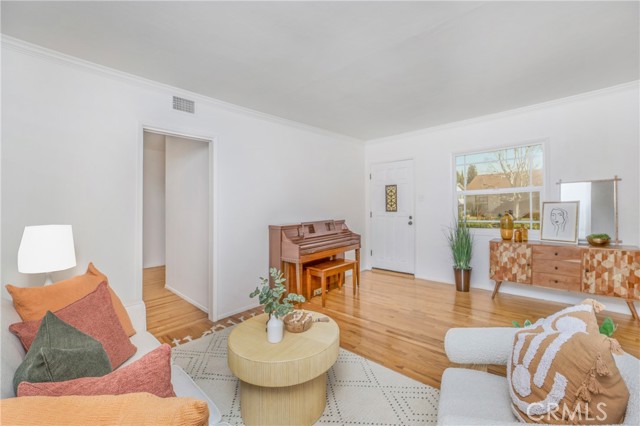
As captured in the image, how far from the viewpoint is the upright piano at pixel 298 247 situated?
3623 mm

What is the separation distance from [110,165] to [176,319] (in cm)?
184

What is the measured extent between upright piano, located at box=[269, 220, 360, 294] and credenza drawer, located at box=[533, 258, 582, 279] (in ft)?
7.95

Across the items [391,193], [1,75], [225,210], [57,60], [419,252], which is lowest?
[419,252]

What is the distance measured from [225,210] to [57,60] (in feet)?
6.35

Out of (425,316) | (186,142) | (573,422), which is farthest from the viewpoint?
(186,142)

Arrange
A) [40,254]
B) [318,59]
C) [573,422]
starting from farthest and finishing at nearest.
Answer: [318,59] < [40,254] < [573,422]

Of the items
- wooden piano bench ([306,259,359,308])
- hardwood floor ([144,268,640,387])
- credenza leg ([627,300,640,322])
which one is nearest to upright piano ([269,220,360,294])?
wooden piano bench ([306,259,359,308])

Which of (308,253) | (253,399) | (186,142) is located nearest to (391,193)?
(308,253)

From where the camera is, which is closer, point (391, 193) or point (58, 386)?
point (58, 386)

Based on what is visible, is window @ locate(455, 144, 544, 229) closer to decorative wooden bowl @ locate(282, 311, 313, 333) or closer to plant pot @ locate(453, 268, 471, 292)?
→ plant pot @ locate(453, 268, 471, 292)

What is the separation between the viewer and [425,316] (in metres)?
3.31

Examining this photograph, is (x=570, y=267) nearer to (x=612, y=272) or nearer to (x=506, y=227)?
(x=612, y=272)

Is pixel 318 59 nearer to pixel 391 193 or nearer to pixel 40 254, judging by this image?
pixel 40 254

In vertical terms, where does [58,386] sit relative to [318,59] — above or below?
below
